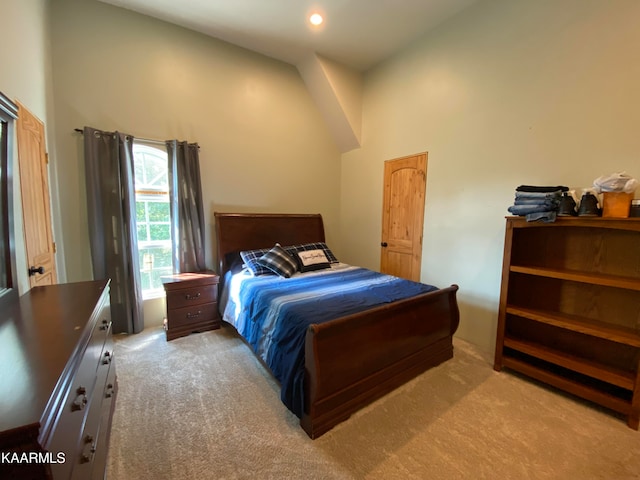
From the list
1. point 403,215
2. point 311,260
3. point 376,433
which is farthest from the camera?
point 403,215

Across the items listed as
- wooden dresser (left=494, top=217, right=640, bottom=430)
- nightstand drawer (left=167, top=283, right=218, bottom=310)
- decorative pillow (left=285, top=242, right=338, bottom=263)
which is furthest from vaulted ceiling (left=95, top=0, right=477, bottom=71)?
nightstand drawer (left=167, top=283, right=218, bottom=310)

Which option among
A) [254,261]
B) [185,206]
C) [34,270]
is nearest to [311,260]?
[254,261]

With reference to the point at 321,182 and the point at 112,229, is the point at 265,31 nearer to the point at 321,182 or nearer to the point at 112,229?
the point at 321,182

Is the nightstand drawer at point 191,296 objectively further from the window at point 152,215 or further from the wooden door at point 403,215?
the wooden door at point 403,215

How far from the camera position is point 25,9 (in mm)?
2041

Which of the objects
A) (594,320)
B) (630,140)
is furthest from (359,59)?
(594,320)

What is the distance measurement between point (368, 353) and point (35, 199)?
2.76 m

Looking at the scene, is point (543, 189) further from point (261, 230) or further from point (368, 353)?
point (261, 230)

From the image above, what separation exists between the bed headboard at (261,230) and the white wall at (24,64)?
184cm

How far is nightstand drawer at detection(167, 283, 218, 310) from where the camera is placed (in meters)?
2.99

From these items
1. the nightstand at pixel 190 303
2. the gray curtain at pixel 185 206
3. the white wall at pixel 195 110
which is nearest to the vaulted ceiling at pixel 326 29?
the white wall at pixel 195 110

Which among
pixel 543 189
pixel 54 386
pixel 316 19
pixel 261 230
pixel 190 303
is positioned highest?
pixel 316 19

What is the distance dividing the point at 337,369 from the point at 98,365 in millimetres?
1322

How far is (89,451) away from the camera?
1.10m
